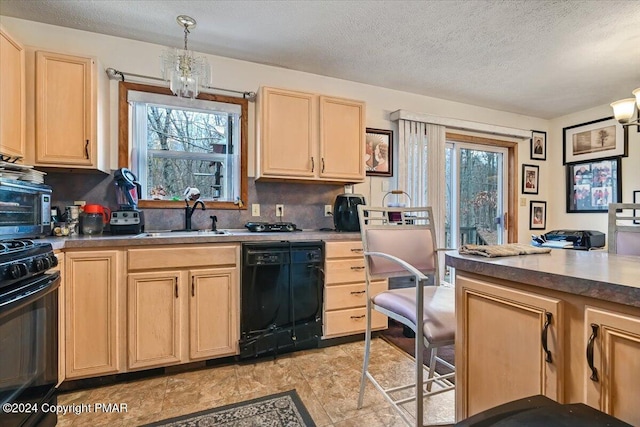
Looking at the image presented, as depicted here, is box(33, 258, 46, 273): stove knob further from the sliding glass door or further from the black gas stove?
the sliding glass door

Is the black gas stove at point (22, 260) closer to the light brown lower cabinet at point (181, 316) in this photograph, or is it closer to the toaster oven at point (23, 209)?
Answer: the toaster oven at point (23, 209)

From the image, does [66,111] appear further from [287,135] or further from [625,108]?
[625,108]

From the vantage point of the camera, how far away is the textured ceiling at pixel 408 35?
2.01 m

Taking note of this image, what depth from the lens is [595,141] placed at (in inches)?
146

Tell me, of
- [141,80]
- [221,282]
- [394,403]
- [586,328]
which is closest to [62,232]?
[221,282]

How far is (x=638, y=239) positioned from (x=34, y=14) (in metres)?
4.02

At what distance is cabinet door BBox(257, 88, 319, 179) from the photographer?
254cm

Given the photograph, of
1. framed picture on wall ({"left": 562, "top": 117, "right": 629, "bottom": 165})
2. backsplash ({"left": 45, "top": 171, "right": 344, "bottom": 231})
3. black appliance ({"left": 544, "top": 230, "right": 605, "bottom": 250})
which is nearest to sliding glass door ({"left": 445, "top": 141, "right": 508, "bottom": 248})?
black appliance ({"left": 544, "top": 230, "right": 605, "bottom": 250})

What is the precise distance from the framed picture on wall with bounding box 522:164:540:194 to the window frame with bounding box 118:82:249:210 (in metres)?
3.62

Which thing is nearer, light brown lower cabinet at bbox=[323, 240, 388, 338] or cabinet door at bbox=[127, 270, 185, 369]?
cabinet door at bbox=[127, 270, 185, 369]

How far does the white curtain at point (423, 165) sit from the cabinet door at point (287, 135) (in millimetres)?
1088

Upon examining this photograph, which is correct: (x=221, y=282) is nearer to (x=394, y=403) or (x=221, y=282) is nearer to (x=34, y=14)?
(x=394, y=403)

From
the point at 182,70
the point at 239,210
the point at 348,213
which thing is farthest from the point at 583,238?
the point at 182,70

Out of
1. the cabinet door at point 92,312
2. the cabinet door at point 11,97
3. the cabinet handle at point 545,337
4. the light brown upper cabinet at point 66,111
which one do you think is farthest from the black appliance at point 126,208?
the cabinet handle at point 545,337
